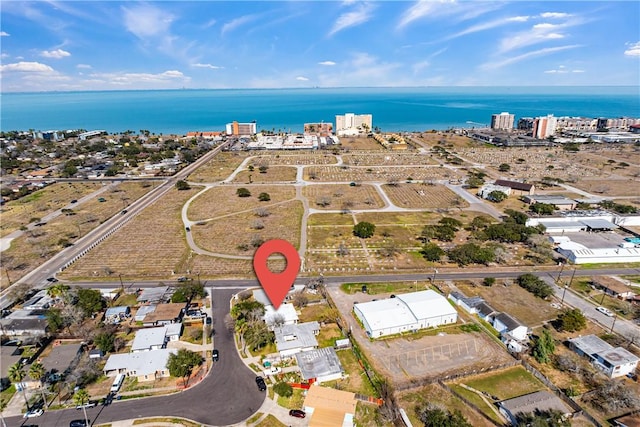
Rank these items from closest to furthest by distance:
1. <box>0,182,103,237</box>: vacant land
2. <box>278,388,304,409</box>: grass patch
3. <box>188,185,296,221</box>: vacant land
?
<box>278,388,304,409</box>: grass patch, <box>0,182,103,237</box>: vacant land, <box>188,185,296,221</box>: vacant land

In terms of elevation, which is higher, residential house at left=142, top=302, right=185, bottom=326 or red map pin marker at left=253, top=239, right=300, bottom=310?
red map pin marker at left=253, top=239, right=300, bottom=310

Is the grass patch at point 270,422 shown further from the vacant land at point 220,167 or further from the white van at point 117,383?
the vacant land at point 220,167

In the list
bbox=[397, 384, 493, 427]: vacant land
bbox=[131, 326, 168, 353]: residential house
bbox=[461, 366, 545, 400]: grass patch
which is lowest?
bbox=[397, 384, 493, 427]: vacant land

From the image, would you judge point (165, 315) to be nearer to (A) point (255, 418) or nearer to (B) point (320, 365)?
(A) point (255, 418)

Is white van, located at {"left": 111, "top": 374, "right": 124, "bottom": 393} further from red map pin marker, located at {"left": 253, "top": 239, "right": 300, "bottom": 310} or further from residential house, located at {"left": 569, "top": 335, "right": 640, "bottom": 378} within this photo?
residential house, located at {"left": 569, "top": 335, "right": 640, "bottom": 378}

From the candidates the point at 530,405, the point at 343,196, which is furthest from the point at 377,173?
the point at 530,405

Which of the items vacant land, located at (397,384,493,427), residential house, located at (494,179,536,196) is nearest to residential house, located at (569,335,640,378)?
vacant land, located at (397,384,493,427)
